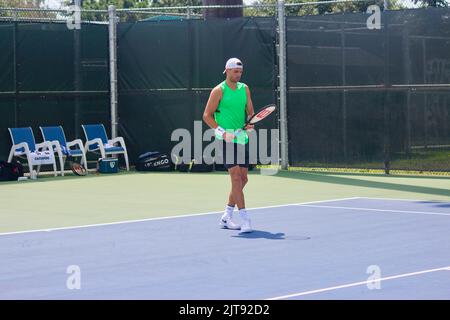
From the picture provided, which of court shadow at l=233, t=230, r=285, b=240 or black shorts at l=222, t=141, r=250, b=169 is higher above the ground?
black shorts at l=222, t=141, r=250, b=169

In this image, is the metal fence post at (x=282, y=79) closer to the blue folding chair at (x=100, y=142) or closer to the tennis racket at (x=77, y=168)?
the blue folding chair at (x=100, y=142)

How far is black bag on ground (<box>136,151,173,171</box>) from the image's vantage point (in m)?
20.5

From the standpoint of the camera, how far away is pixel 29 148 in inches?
A: 758

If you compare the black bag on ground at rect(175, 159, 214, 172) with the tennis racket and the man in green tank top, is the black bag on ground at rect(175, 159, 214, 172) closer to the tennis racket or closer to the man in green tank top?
the tennis racket

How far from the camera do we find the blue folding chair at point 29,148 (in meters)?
19.0

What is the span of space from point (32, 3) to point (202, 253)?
44.8 metres

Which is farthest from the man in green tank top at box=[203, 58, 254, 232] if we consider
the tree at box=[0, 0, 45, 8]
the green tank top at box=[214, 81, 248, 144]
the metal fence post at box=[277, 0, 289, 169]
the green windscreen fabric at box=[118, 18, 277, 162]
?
the tree at box=[0, 0, 45, 8]

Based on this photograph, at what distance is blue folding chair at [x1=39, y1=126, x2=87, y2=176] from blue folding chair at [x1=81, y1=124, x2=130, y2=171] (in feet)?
1.20

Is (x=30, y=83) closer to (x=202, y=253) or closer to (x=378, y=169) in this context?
(x=378, y=169)

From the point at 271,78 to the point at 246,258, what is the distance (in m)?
10.9

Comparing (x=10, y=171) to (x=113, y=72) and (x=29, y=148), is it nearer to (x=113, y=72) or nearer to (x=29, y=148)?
(x=29, y=148)

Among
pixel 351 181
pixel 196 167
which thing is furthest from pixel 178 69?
pixel 351 181

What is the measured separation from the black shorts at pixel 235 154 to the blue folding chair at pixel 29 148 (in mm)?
8100

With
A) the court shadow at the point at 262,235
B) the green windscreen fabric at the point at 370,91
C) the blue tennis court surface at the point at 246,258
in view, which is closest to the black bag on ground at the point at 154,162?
the green windscreen fabric at the point at 370,91
